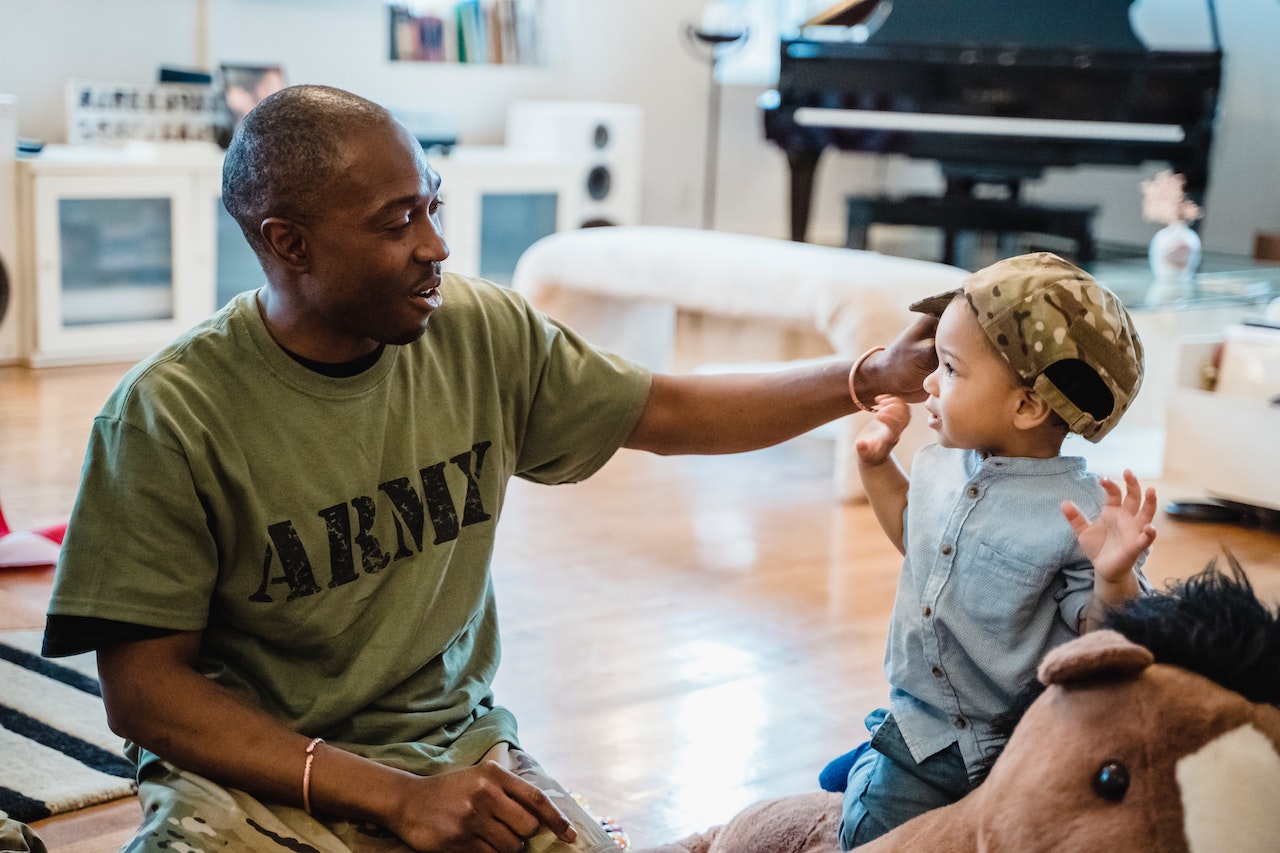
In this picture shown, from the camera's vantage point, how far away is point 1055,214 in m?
5.21

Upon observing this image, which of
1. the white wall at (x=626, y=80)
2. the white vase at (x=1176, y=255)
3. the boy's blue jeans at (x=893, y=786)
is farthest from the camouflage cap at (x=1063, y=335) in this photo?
the white wall at (x=626, y=80)

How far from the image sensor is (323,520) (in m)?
1.27

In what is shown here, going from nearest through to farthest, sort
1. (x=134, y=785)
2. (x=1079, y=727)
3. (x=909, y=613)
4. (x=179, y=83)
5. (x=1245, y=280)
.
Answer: (x=1079, y=727)
(x=909, y=613)
(x=134, y=785)
(x=1245, y=280)
(x=179, y=83)

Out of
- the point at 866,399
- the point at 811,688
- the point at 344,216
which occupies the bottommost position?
the point at 811,688

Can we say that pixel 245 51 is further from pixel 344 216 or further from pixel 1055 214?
pixel 344 216

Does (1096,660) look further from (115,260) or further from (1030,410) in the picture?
(115,260)

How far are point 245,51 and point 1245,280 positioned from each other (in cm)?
348

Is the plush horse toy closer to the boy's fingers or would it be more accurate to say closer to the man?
the boy's fingers

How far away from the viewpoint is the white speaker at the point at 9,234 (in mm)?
4137

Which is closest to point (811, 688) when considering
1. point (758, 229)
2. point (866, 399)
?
point (866, 399)

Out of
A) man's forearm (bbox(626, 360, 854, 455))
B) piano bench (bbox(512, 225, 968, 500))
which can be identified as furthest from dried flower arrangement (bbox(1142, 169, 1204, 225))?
man's forearm (bbox(626, 360, 854, 455))

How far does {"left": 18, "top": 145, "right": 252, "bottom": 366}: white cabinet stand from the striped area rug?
2.36m

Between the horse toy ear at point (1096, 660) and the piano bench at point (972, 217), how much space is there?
14.5 ft

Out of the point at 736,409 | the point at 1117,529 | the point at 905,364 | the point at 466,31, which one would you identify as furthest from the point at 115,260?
the point at 1117,529
